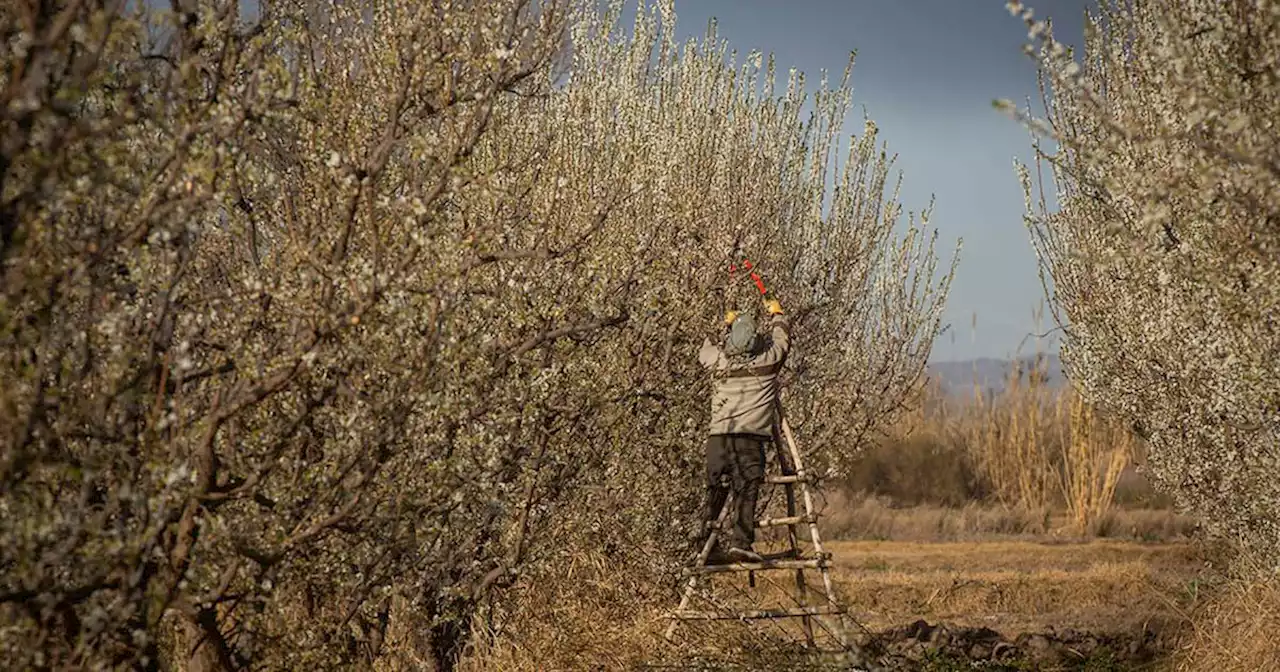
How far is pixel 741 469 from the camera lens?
10.6m

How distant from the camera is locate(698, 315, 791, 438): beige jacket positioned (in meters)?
10.5

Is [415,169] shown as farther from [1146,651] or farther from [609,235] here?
[1146,651]

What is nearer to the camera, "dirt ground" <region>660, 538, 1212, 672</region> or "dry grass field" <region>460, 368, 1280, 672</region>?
"dry grass field" <region>460, 368, 1280, 672</region>

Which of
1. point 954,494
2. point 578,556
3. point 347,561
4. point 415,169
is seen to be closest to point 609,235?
point 578,556

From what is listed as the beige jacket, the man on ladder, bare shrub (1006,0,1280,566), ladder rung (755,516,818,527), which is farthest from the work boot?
bare shrub (1006,0,1280,566)

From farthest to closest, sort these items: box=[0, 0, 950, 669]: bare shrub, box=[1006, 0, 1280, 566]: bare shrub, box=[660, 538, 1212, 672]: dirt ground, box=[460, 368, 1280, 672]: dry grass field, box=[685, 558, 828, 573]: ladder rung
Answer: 1. box=[660, 538, 1212, 672]: dirt ground
2. box=[685, 558, 828, 573]: ladder rung
3. box=[460, 368, 1280, 672]: dry grass field
4. box=[1006, 0, 1280, 566]: bare shrub
5. box=[0, 0, 950, 669]: bare shrub

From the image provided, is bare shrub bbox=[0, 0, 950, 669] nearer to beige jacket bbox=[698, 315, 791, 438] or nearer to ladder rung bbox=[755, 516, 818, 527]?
beige jacket bbox=[698, 315, 791, 438]

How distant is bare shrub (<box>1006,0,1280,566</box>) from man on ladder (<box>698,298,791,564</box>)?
2290mm

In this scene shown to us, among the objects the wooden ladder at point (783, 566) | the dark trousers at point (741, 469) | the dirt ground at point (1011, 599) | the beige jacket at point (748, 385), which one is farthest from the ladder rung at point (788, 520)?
the dirt ground at point (1011, 599)

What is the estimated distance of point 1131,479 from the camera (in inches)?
1278

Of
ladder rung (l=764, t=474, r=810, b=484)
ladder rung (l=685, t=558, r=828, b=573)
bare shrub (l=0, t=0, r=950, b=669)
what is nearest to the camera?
bare shrub (l=0, t=0, r=950, b=669)

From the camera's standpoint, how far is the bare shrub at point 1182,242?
496cm

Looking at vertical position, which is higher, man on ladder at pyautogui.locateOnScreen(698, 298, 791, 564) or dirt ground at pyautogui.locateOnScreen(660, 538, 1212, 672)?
man on ladder at pyautogui.locateOnScreen(698, 298, 791, 564)

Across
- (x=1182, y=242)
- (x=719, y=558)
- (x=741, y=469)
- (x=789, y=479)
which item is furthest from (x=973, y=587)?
(x=1182, y=242)
